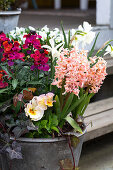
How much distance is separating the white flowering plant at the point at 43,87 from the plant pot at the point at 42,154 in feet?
0.15

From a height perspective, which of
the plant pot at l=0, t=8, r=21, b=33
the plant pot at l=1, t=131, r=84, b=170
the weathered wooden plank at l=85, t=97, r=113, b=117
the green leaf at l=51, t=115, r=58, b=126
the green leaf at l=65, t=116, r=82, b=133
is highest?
the plant pot at l=0, t=8, r=21, b=33

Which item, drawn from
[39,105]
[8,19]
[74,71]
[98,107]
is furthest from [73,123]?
[8,19]

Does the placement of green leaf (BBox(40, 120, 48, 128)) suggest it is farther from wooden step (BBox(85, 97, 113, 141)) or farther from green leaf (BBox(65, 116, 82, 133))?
wooden step (BBox(85, 97, 113, 141))

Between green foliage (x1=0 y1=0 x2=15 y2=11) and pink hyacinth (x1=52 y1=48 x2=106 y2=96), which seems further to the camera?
green foliage (x1=0 y1=0 x2=15 y2=11)

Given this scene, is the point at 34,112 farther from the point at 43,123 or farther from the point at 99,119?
the point at 99,119

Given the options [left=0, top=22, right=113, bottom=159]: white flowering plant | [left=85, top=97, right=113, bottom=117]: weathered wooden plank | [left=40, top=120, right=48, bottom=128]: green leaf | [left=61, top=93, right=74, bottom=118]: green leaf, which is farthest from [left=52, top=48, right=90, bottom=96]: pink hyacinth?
[left=85, top=97, right=113, bottom=117]: weathered wooden plank

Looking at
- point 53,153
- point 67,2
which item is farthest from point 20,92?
point 67,2

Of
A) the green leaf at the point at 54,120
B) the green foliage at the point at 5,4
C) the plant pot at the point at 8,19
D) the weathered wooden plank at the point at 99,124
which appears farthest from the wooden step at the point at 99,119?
the green foliage at the point at 5,4

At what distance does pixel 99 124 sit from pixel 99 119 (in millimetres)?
76

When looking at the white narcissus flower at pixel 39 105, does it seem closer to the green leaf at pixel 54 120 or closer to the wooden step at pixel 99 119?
the green leaf at pixel 54 120

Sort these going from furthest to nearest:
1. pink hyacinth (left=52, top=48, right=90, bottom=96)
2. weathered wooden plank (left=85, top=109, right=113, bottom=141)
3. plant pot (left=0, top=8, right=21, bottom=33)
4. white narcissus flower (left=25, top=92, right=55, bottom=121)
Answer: plant pot (left=0, top=8, right=21, bottom=33) → weathered wooden plank (left=85, top=109, right=113, bottom=141) → white narcissus flower (left=25, top=92, right=55, bottom=121) → pink hyacinth (left=52, top=48, right=90, bottom=96)

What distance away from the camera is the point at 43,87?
1.61 metres

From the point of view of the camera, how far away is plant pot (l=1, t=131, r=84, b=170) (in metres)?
1.47

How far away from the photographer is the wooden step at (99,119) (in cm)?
210
